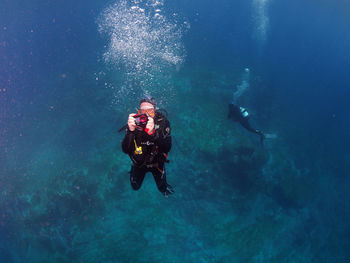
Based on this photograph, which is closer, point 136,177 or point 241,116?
point 136,177

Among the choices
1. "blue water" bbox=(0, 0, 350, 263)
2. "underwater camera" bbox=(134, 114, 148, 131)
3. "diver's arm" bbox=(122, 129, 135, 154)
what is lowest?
"underwater camera" bbox=(134, 114, 148, 131)

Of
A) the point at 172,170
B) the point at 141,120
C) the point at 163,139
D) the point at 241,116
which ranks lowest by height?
the point at 141,120

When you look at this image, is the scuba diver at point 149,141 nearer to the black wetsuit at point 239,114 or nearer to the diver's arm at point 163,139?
the diver's arm at point 163,139

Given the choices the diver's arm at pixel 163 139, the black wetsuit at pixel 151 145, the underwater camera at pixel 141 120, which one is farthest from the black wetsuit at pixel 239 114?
the underwater camera at pixel 141 120

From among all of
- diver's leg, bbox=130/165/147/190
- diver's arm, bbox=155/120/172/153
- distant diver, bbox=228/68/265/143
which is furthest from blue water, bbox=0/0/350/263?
diver's arm, bbox=155/120/172/153

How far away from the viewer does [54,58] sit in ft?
65.2

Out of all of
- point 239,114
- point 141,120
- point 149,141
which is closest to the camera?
point 141,120

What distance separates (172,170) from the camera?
977 centimetres

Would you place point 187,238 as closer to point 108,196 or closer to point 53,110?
point 108,196

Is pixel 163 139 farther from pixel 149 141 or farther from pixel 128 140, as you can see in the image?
pixel 128 140

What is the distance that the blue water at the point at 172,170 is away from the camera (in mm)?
8945

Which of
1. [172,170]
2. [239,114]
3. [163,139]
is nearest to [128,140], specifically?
[163,139]

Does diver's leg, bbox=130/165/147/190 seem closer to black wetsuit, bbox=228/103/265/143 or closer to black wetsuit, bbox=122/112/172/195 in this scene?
black wetsuit, bbox=122/112/172/195

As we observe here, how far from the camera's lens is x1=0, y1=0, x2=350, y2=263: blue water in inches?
352
